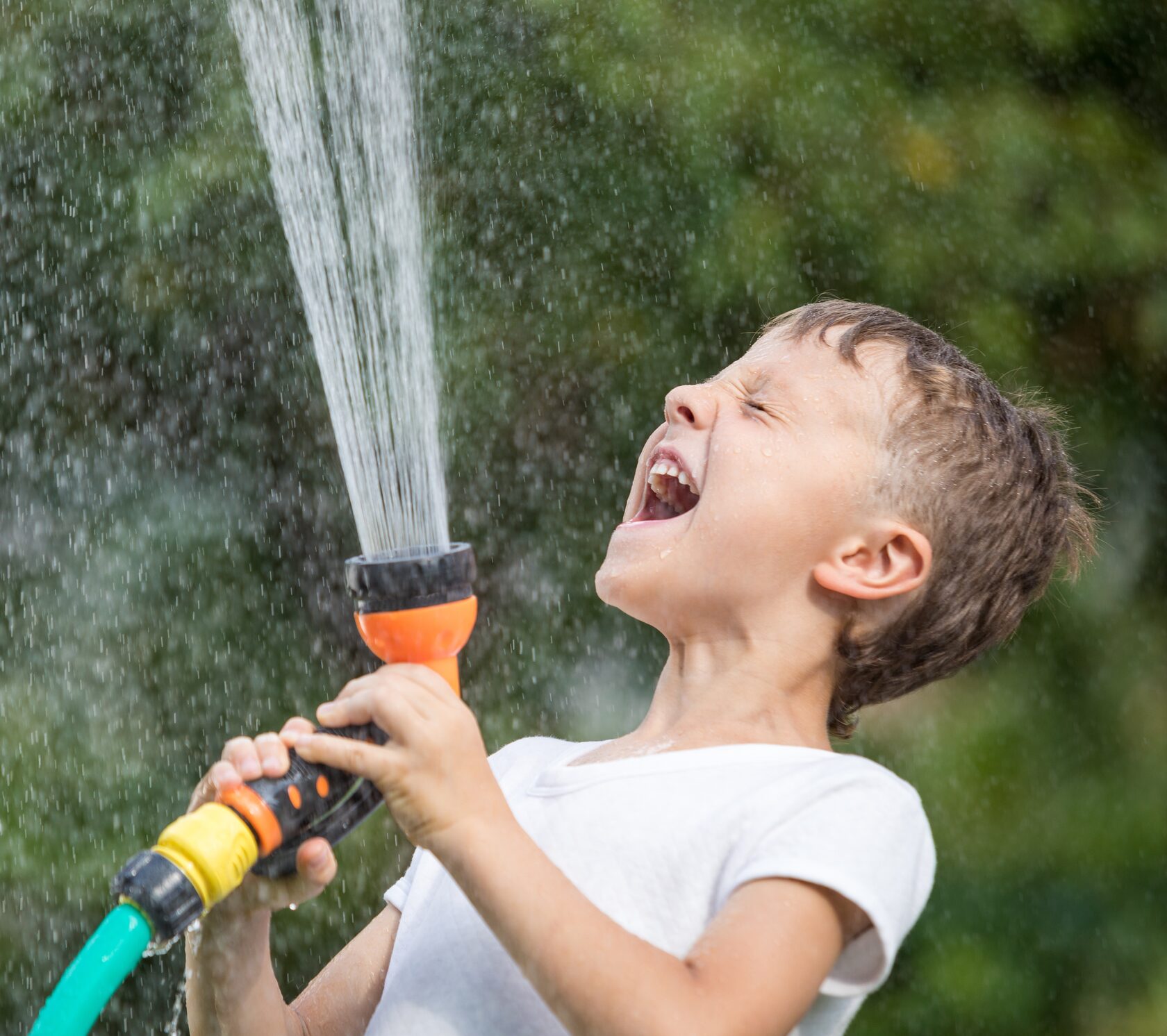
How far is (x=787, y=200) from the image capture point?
262cm

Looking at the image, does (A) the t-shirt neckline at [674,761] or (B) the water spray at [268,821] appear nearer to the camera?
(B) the water spray at [268,821]

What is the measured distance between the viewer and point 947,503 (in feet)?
4.58

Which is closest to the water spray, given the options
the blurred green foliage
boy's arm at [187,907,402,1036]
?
boy's arm at [187,907,402,1036]

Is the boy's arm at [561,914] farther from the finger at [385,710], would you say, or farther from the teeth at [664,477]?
the teeth at [664,477]

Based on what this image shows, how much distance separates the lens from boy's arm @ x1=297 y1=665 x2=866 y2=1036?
960 mm

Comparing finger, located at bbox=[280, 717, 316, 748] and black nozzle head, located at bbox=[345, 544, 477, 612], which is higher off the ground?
black nozzle head, located at bbox=[345, 544, 477, 612]

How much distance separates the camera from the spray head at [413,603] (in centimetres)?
109

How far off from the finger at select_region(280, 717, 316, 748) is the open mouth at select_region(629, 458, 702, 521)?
0.47 meters

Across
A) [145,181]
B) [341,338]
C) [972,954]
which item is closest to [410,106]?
[145,181]

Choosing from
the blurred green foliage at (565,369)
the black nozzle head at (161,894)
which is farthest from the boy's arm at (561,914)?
the blurred green foliage at (565,369)

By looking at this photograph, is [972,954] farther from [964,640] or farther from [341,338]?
[341,338]

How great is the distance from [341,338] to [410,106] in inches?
27.9

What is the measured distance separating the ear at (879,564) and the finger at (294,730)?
520 millimetres

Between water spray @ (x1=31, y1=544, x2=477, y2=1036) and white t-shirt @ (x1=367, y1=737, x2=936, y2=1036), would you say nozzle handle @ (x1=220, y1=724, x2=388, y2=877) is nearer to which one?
water spray @ (x1=31, y1=544, x2=477, y2=1036)
